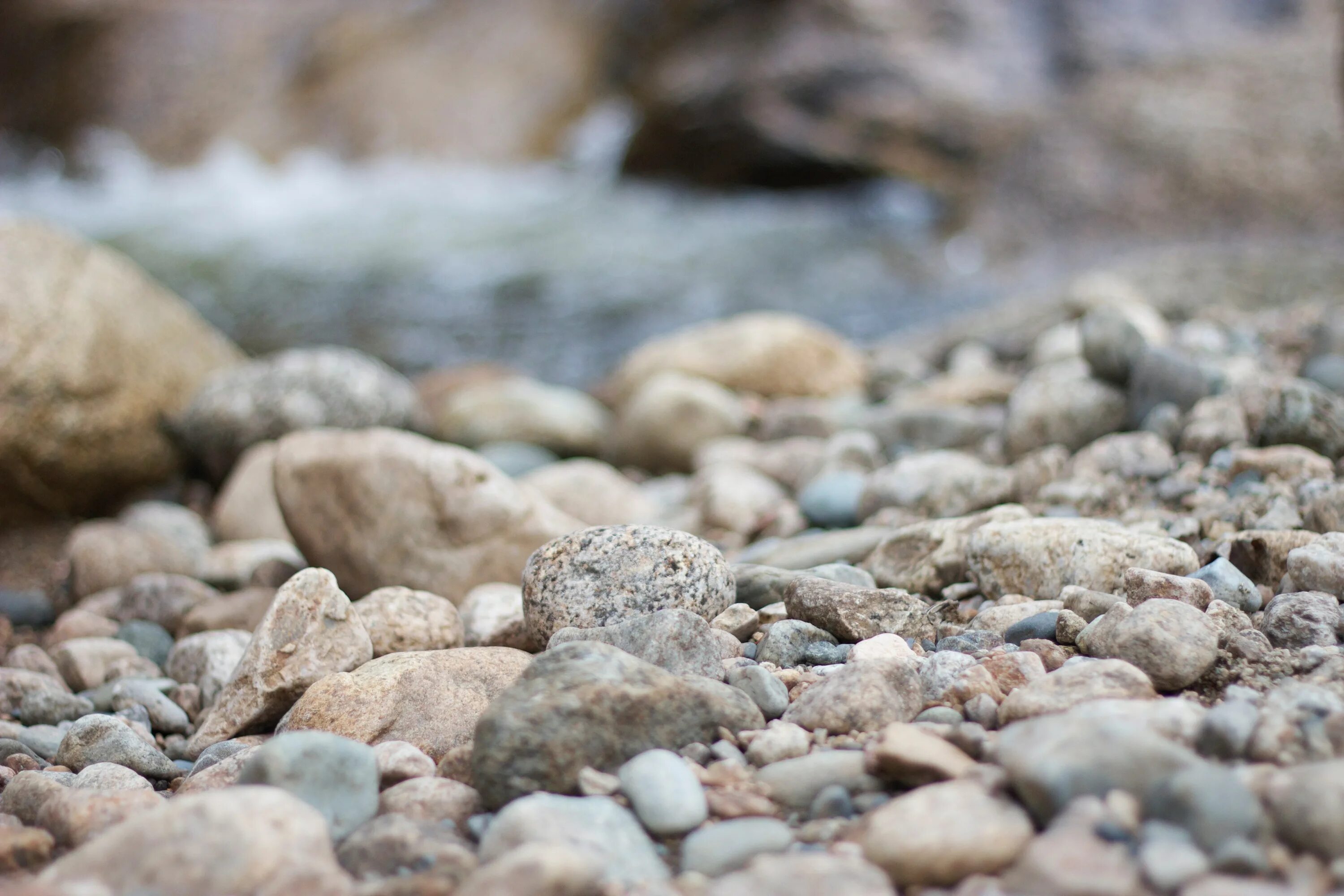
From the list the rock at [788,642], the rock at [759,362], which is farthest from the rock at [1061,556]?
the rock at [759,362]

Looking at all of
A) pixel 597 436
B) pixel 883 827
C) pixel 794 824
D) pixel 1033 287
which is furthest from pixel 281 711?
pixel 1033 287

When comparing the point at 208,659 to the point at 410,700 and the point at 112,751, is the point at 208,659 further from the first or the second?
the point at 410,700

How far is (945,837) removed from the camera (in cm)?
113

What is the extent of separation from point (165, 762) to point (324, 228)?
799cm

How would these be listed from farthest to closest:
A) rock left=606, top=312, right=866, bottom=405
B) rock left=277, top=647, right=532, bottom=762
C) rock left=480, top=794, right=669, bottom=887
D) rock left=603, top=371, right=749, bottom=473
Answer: rock left=606, top=312, right=866, bottom=405 → rock left=603, top=371, right=749, bottom=473 → rock left=277, top=647, right=532, bottom=762 → rock left=480, top=794, right=669, bottom=887

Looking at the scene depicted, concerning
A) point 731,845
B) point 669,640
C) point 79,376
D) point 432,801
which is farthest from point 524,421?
point 731,845

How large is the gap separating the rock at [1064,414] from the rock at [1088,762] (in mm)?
1813

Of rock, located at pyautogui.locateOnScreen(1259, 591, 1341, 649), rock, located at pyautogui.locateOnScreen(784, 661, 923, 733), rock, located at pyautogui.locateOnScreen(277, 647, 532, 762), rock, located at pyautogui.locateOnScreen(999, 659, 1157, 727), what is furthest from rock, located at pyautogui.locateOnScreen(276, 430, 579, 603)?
rock, located at pyautogui.locateOnScreen(1259, 591, 1341, 649)

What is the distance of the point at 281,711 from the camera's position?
192cm

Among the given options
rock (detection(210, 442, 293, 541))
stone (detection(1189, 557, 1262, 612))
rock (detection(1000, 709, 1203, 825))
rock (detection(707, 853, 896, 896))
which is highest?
rock (detection(1000, 709, 1203, 825))

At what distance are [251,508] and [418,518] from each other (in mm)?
1185

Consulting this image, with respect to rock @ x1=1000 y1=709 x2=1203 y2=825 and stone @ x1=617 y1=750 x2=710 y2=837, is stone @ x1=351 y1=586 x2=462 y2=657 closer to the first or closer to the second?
stone @ x1=617 y1=750 x2=710 y2=837

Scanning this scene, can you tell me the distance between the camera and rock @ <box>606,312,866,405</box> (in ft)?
14.6

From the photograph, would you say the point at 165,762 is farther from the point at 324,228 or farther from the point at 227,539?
the point at 324,228
